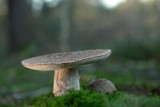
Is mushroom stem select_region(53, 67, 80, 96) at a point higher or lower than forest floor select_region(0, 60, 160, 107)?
higher

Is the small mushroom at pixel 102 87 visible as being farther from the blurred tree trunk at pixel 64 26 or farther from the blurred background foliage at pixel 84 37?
the blurred tree trunk at pixel 64 26

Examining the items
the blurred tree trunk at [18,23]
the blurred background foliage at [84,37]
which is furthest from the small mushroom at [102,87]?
the blurred tree trunk at [18,23]

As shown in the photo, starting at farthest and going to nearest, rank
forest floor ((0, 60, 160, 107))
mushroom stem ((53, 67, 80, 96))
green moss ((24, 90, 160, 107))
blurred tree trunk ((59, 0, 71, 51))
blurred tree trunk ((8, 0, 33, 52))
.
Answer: blurred tree trunk ((59, 0, 71, 51)) < blurred tree trunk ((8, 0, 33, 52)) < mushroom stem ((53, 67, 80, 96)) < forest floor ((0, 60, 160, 107)) < green moss ((24, 90, 160, 107))

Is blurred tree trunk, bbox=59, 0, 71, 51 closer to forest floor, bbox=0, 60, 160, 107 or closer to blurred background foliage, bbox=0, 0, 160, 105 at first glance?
blurred background foliage, bbox=0, 0, 160, 105

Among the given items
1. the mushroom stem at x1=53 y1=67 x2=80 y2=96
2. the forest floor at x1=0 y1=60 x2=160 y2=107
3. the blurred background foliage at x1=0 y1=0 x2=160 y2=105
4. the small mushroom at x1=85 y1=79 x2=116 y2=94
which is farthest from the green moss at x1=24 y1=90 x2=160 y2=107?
the blurred background foliage at x1=0 y1=0 x2=160 y2=105

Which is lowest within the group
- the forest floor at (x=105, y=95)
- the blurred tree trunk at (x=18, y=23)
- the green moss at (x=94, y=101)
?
the forest floor at (x=105, y=95)

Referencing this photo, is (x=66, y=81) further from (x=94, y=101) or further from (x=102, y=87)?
(x=94, y=101)

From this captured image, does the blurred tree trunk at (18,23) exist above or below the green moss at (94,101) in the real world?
above

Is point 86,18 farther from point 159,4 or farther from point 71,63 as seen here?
point 71,63
